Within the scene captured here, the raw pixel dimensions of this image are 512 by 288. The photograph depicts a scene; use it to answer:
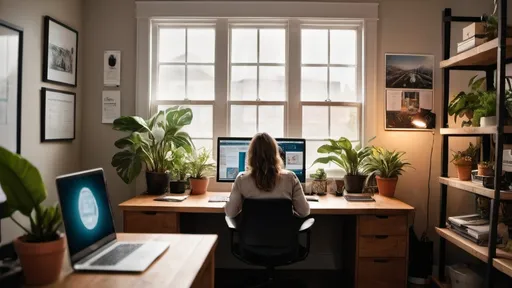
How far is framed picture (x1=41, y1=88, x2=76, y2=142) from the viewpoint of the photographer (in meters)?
2.95

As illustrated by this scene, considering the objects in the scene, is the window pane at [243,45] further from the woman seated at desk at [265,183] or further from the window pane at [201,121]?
the woman seated at desk at [265,183]

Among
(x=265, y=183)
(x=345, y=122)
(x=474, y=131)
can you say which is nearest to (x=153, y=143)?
(x=265, y=183)

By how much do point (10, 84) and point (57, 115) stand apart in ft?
2.03

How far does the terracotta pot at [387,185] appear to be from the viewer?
3230 millimetres

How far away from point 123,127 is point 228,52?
1.13m

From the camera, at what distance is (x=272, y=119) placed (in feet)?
11.7

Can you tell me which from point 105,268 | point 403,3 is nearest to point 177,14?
point 403,3

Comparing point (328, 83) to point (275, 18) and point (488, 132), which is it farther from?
point (488, 132)

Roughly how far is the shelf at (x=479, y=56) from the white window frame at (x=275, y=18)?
2.45ft

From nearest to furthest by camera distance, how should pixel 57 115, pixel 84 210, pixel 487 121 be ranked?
1. pixel 84 210
2. pixel 487 121
3. pixel 57 115

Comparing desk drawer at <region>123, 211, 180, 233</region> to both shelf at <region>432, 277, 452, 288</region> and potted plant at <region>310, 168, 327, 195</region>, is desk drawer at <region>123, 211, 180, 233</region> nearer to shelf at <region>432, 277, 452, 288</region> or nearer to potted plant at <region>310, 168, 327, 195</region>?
potted plant at <region>310, 168, 327, 195</region>

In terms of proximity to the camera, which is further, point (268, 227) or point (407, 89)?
point (407, 89)

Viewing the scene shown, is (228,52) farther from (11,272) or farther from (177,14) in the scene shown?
(11,272)

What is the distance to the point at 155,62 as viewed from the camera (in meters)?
3.57
